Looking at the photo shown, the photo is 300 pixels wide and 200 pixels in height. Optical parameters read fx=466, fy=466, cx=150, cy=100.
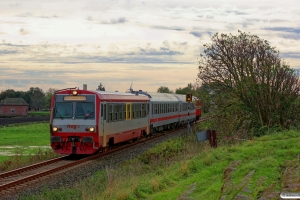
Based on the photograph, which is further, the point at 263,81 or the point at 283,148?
the point at 263,81

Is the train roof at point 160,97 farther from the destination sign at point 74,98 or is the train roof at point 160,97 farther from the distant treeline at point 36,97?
the distant treeline at point 36,97

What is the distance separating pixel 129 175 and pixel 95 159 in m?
4.61

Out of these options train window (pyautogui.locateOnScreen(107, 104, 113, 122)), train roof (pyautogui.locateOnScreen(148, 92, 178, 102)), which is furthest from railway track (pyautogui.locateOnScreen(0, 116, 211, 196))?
train roof (pyautogui.locateOnScreen(148, 92, 178, 102))

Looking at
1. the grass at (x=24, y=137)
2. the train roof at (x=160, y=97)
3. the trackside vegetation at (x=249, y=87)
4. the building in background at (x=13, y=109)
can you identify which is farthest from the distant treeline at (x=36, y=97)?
the trackside vegetation at (x=249, y=87)

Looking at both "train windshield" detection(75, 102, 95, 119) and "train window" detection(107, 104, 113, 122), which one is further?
"train window" detection(107, 104, 113, 122)

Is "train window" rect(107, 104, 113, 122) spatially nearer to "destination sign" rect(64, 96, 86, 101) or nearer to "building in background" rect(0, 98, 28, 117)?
"destination sign" rect(64, 96, 86, 101)

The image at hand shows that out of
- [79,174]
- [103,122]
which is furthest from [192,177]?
[103,122]

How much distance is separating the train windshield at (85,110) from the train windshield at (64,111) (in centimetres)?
30

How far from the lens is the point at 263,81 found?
23.4 metres

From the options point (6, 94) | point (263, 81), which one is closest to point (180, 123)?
point (263, 81)

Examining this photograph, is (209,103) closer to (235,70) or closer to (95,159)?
A: (235,70)

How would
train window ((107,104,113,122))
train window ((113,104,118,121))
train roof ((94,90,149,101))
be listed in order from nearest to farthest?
train roof ((94,90,149,101)) < train window ((107,104,113,122)) < train window ((113,104,118,121))

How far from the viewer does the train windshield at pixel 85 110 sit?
18641 mm

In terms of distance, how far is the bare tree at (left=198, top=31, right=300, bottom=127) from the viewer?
911 inches
